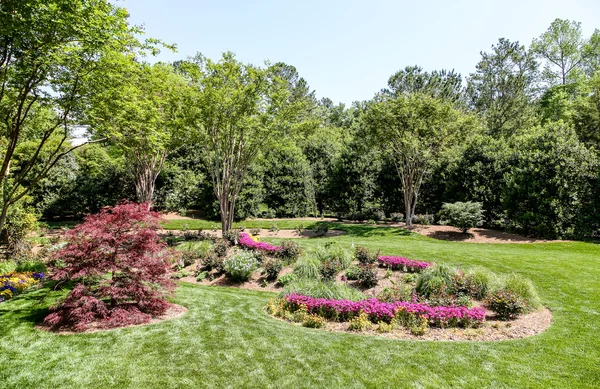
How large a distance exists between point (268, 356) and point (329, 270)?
17.4 feet

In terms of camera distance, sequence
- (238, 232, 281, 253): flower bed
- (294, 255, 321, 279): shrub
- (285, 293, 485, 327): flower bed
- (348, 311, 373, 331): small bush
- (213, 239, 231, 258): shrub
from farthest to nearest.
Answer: (238, 232, 281, 253): flower bed < (213, 239, 231, 258): shrub < (294, 255, 321, 279): shrub < (285, 293, 485, 327): flower bed < (348, 311, 373, 331): small bush

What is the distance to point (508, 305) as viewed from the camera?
7316mm

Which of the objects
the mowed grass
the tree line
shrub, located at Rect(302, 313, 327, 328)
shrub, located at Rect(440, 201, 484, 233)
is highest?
the tree line

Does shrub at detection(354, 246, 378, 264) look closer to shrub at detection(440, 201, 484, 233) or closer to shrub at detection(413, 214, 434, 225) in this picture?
shrub at detection(440, 201, 484, 233)

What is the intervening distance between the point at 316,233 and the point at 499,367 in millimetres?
13893

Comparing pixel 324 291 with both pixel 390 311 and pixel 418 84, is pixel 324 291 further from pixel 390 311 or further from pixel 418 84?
pixel 418 84

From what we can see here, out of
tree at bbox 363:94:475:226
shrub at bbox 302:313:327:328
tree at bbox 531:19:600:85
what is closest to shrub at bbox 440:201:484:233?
tree at bbox 363:94:475:226

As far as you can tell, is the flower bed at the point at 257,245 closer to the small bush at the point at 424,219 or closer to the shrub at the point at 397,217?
the small bush at the point at 424,219

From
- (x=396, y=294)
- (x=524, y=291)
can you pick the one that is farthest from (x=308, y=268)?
(x=524, y=291)

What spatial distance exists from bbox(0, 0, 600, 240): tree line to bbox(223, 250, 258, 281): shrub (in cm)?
475

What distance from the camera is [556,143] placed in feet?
55.5

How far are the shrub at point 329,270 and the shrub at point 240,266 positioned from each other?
2.55m

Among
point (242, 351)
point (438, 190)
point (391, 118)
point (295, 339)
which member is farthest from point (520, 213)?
point (242, 351)

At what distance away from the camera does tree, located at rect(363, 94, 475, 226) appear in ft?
62.0
